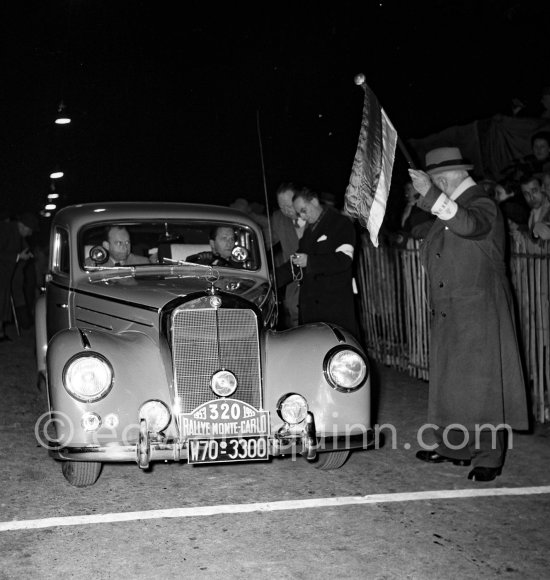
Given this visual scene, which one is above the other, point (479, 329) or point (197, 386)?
point (479, 329)

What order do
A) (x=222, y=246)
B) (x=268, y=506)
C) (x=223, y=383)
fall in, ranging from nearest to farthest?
(x=268, y=506) → (x=223, y=383) → (x=222, y=246)

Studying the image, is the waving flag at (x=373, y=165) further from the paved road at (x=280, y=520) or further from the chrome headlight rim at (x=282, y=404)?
Result: the paved road at (x=280, y=520)

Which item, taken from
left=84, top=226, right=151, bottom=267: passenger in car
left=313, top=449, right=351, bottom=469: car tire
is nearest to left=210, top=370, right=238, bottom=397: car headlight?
left=313, top=449, right=351, bottom=469: car tire

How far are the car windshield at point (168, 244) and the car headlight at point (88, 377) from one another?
163cm

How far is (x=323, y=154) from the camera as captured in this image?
1759cm

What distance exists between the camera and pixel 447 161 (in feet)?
17.9

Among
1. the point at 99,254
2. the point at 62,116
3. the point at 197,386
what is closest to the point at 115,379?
the point at 197,386

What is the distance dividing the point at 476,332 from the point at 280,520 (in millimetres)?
1776

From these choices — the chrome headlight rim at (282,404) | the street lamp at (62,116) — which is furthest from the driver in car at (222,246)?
the street lamp at (62,116)

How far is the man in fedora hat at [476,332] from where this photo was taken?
17.4 ft

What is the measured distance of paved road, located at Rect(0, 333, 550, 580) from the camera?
12.7 ft

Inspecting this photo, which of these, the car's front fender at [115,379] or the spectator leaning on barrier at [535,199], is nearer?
the car's front fender at [115,379]

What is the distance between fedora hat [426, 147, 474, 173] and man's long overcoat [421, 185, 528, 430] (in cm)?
17

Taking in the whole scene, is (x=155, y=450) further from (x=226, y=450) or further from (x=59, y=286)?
(x=59, y=286)
